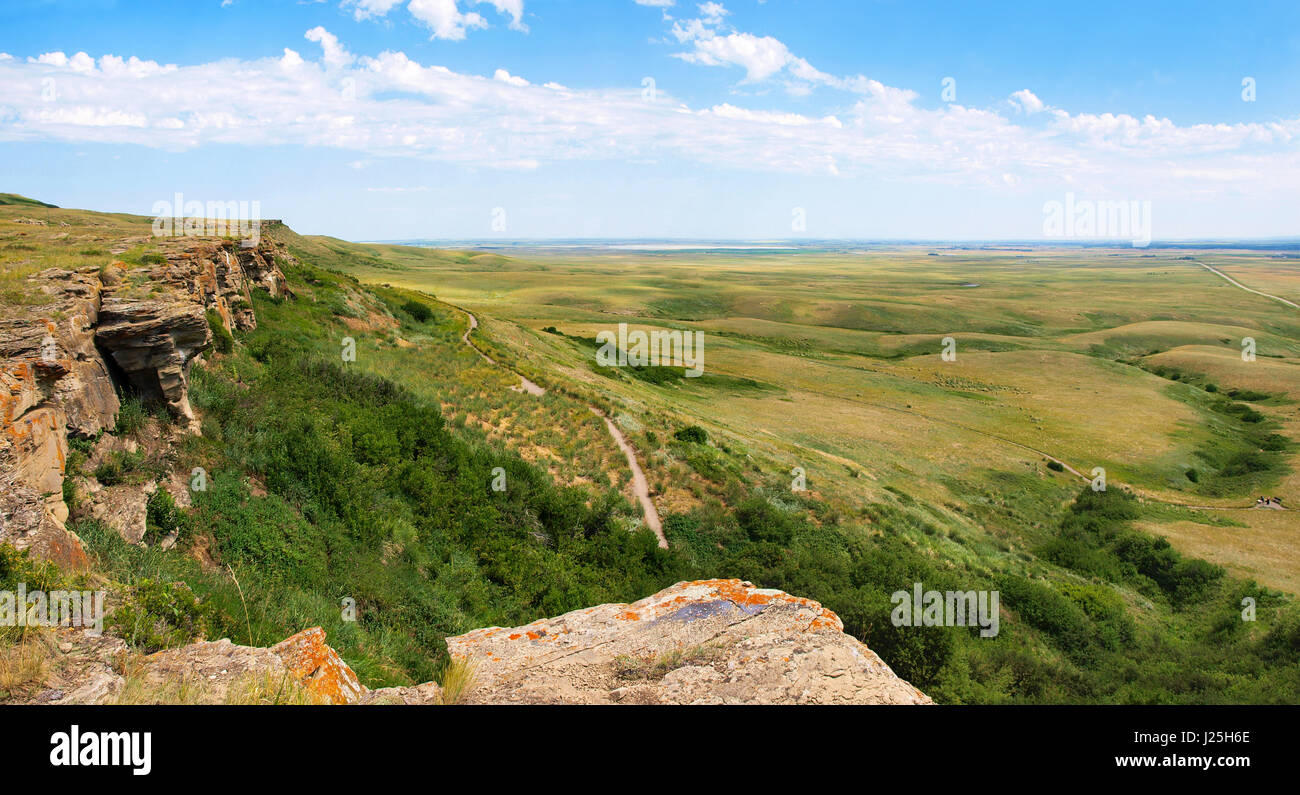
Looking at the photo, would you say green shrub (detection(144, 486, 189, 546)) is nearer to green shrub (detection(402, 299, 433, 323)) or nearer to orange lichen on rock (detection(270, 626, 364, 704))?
orange lichen on rock (detection(270, 626, 364, 704))

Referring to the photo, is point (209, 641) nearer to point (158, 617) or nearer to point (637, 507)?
point (158, 617)

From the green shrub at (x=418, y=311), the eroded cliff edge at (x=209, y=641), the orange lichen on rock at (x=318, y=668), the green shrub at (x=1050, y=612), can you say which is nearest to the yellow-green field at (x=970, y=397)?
the green shrub at (x=418, y=311)

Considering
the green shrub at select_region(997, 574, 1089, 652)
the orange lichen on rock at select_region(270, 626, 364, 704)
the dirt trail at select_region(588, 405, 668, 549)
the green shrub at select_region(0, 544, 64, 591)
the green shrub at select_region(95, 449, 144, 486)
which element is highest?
the green shrub at select_region(95, 449, 144, 486)

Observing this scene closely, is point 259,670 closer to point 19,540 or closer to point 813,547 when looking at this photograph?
point 19,540

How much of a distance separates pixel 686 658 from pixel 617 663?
812 millimetres

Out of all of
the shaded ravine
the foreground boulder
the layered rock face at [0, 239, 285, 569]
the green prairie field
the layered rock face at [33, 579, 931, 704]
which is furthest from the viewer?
the shaded ravine

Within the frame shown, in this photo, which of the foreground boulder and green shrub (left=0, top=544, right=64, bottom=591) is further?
the foreground boulder

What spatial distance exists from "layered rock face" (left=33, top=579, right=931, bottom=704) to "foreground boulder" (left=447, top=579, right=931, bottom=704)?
0.06 feet

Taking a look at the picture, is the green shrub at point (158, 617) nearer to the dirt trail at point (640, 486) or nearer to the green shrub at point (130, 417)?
the green shrub at point (130, 417)

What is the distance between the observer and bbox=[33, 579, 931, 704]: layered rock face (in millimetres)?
4973

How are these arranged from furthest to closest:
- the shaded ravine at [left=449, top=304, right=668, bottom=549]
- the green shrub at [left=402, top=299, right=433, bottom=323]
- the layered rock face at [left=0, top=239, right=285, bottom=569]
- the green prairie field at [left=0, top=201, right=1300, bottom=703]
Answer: the green shrub at [left=402, top=299, right=433, bottom=323] < the shaded ravine at [left=449, top=304, right=668, bottom=549] < the green prairie field at [left=0, top=201, right=1300, bottom=703] < the layered rock face at [left=0, top=239, right=285, bottom=569]

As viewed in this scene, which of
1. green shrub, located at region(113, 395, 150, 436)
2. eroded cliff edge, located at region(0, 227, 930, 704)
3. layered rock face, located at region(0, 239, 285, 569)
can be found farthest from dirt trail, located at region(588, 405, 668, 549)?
green shrub, located at region(113, 395, 150, 436)

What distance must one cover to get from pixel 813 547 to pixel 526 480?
989cm
